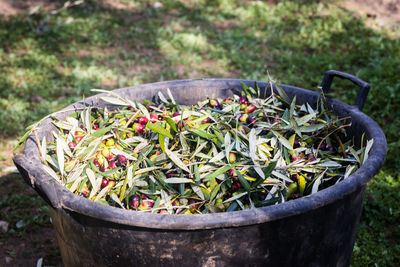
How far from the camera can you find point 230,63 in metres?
5.95

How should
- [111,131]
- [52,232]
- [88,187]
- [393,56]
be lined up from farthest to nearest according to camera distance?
[393,56] < [52,232] < [111,131] < [88,187]

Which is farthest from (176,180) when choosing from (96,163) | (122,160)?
(96,163)

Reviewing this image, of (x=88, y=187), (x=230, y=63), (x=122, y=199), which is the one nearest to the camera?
(x=122, y=199)

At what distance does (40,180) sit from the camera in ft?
4.87

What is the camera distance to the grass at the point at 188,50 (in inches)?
191

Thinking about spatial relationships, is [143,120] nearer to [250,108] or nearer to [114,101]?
[114,101]

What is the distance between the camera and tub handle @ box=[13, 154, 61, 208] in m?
1.44

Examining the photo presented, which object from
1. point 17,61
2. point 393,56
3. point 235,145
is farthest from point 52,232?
point 393,56

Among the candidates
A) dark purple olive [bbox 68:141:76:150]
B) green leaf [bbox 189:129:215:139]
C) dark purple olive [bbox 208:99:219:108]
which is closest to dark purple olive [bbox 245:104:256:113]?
dark purple olive [bbox 208:99:219:108]

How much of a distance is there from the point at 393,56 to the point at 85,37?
5.31 metres

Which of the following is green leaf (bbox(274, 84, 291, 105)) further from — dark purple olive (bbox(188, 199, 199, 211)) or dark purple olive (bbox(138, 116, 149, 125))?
dark purple olive (bbox(188, 199, 199, 211))

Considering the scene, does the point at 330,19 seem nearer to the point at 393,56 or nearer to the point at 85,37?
the point at 393,56

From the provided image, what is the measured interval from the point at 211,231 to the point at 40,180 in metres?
0.74

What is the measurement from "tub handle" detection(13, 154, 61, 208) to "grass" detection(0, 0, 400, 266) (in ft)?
9.53
